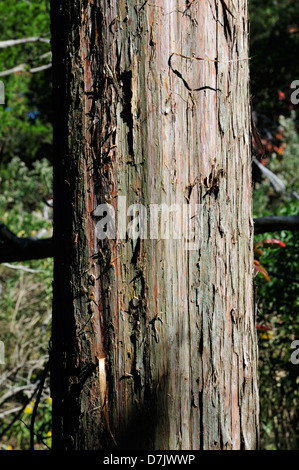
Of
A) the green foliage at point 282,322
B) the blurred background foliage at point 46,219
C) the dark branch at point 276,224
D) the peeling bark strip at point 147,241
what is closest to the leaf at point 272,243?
the dark branch at point 276,224

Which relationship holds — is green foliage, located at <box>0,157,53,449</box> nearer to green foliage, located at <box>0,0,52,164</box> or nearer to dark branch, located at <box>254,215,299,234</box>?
green foliage, located at <box>0,0,52,164</box>

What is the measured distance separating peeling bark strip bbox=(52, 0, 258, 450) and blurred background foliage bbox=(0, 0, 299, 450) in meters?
0.39

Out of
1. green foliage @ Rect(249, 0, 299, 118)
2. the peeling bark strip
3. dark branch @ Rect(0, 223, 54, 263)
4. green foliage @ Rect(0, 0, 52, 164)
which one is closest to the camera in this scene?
the peeling bark strip

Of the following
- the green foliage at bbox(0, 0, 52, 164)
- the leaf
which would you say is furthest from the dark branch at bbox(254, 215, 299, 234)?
the green foliage at bbox(0, 0, 52, 164)

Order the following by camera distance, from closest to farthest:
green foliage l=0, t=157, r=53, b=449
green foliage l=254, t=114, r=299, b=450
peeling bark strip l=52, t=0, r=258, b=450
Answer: peeling bark strip l=52, t=0, r=258, b=450 → green foliage l=254, t=114, r=299, b=450 → green foliage l=0, t=157, r=53, b=449

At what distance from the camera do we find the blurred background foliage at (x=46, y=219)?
3.84 meters

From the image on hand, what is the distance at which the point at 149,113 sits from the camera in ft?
4.02

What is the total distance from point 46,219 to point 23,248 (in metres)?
4.04

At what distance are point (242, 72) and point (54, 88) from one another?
0.51 m

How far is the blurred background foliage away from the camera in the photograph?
151 inches

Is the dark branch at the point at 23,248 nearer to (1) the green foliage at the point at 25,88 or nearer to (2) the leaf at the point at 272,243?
(2) the leaf at the point at 272,243

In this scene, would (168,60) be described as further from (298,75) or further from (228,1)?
(298,75)

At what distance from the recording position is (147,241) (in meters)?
1.24
